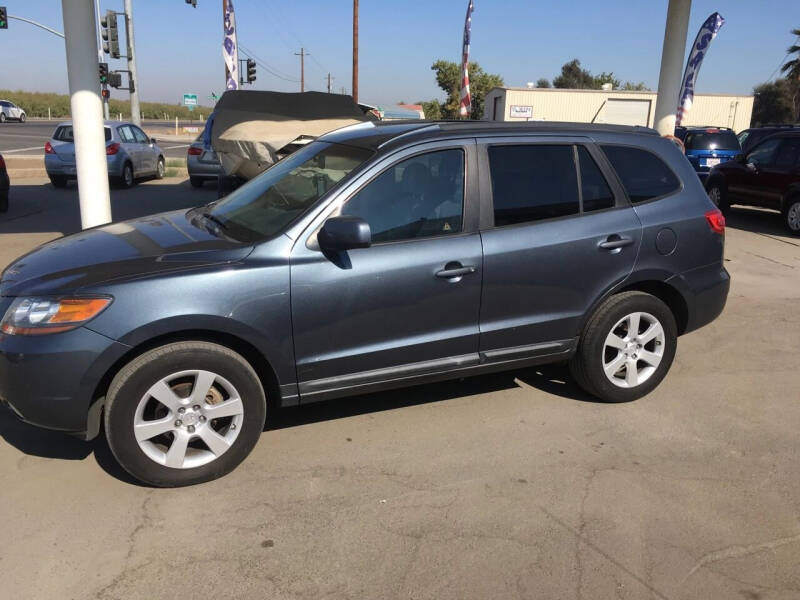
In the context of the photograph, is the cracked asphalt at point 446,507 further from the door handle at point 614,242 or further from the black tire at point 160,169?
the black tire at point 160,169

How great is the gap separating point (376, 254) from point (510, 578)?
1730 millimetres

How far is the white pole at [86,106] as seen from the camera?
6.87m

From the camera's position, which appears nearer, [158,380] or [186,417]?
[158,380]

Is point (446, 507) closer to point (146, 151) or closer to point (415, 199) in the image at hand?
point (415, 199)

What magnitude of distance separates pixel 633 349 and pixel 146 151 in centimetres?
1572

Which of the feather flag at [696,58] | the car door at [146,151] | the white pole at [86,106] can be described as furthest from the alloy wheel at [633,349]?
the car door at [146,151]

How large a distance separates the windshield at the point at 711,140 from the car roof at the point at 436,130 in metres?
14.1

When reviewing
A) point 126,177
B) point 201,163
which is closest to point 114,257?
point 201,163

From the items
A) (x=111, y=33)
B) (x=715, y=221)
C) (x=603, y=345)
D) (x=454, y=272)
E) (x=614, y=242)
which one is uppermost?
(x=111, y=33)

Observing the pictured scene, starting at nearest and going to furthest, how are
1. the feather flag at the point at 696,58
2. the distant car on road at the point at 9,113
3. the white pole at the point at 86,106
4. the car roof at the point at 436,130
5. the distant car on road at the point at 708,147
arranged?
the car roof at the point at 436,130 < the white pole at the point at 86,106 < the feather flag at the point at 696,58 < the distant car on road at the point at 708,147 < the distant car on road at the point at 9,113

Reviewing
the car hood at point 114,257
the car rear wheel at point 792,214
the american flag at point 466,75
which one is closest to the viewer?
the car hood at point 114,257

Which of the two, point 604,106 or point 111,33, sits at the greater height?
point 111,33

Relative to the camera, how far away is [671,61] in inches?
380

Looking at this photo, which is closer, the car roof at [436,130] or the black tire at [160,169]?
the car roof at [436,130]
